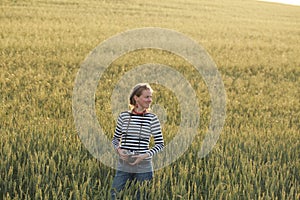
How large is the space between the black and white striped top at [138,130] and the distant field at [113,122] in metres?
0.35

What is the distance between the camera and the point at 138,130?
3.35 m

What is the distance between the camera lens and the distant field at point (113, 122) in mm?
3688

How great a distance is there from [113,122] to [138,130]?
2.23 metres

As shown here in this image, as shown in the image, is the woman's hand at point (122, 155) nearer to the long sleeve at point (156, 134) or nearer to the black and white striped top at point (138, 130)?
the black and white striped top at point (138, 130)

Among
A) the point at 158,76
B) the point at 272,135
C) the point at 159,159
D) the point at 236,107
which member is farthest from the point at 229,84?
the point at 159,159

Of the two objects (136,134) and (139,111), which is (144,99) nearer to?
(139,111)

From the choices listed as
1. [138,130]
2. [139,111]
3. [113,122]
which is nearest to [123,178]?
[138,130]

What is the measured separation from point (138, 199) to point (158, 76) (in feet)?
20.7

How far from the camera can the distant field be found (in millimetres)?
3688

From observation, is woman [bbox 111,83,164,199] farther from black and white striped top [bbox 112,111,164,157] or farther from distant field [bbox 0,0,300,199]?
distant field [bbox 0,0,300,199]

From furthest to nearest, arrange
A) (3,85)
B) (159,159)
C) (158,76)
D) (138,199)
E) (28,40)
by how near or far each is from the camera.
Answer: (28,40)
(158,76)
(3,85)
(159,159)
(138,199)

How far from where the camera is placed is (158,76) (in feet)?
31.7

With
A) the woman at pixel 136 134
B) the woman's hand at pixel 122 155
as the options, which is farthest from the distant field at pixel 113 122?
the woman's hand at pixel 122 155

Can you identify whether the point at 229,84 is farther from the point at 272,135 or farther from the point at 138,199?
the point at 138,199
